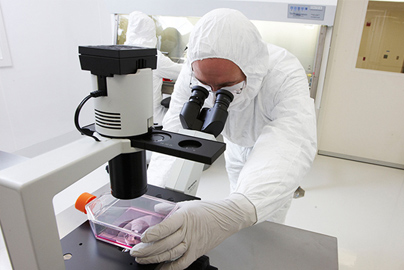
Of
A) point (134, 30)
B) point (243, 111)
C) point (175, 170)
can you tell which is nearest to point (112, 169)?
point (175, 170)

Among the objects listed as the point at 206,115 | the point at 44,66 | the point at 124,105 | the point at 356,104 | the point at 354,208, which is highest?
the point at 124,105

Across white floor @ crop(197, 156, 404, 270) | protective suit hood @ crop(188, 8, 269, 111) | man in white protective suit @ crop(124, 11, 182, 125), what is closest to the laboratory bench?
protective suit hood @ crop(188, 8, 269, 111)

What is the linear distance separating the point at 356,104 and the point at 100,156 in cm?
293

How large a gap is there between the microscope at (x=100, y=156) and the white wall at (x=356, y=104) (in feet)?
8.81

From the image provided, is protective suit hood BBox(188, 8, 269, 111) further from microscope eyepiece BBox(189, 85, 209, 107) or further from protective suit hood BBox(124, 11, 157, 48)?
protective suit hood BBox(124, 11, 157, 48)

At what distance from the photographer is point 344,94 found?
9.09ft

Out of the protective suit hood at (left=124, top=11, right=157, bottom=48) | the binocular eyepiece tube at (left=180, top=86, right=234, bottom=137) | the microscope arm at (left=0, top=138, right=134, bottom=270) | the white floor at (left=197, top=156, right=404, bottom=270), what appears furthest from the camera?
the protective suit hood at (left=124, top=11, right=157, bottom=48)

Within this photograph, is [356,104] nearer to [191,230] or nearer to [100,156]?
[191,230]

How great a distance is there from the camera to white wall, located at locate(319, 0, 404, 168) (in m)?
2.58

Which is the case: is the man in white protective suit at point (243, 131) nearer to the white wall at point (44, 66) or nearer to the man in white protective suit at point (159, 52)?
the man in white protective suit at point (159, 52)

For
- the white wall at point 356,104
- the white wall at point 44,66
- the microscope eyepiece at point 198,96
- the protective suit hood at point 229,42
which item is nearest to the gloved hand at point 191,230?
the microscope eyepiece at point 198,96

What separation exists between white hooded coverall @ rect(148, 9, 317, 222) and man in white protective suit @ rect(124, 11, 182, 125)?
1.44 meters

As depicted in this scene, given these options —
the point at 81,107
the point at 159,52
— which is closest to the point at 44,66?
the point at 159,52

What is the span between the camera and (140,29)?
8.83ft
